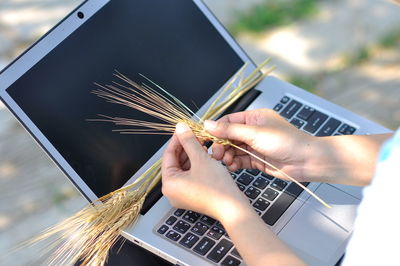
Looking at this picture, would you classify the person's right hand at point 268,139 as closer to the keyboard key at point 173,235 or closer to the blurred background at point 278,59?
the keyboard key at point 173,235

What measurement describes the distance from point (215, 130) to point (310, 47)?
1.29 meters

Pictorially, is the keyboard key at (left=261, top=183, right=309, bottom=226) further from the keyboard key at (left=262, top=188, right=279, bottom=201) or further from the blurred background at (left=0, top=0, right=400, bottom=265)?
the blurred background at (left=0, top=0, right=400, bottom=265)

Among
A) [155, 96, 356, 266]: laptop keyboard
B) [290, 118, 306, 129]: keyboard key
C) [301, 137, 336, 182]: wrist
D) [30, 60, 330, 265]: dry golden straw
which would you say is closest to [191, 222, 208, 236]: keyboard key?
[155, 96, 356, 266]: laptop keyboard

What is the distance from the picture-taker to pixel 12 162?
2.01 metres

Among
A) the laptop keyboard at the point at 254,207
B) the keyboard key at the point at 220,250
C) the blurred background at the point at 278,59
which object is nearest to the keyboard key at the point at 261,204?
the laptop keyboard at the point at 254,207

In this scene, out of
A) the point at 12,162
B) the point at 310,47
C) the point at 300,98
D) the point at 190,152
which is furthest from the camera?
the point at 310,47

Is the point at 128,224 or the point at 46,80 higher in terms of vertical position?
the point at 46,80

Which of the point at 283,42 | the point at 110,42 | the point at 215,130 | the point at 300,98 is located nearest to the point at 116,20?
the point at 110,42

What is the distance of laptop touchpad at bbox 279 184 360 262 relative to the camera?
105 centimetres

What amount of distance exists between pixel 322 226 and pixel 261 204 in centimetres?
12

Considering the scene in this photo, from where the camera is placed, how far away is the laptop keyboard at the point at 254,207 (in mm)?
1056

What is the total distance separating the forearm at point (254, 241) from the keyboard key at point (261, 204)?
0.56ft

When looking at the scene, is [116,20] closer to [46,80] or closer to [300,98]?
[46,80]

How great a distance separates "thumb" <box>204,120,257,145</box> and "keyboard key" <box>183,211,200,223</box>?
16 cm
